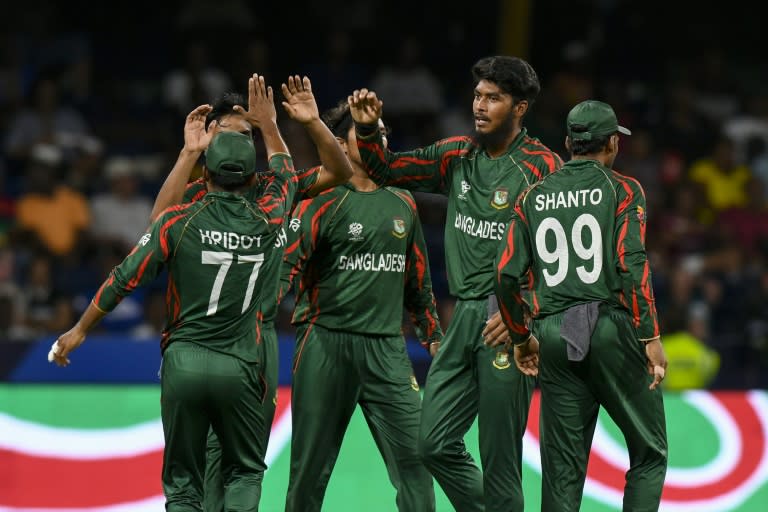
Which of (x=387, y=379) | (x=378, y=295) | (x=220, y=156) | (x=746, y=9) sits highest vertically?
(x=746, y=9)

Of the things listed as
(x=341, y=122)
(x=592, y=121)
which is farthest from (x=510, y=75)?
(x=341, y=122)

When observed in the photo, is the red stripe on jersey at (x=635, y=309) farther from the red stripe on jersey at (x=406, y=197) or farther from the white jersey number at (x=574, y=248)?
the red stripe on jersey at (x=406, y=197)

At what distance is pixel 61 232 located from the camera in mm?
12695

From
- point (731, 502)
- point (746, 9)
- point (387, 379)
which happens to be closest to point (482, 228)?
point (387, 379)

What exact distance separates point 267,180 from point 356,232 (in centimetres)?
70

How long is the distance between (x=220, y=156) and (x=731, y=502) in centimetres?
449

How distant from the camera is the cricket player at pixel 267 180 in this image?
6809mm

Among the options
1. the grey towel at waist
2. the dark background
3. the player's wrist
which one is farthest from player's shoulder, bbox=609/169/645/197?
the dark background

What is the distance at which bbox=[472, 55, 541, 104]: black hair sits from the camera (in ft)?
22.0

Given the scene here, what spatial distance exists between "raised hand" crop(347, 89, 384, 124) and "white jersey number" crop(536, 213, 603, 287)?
1059mm

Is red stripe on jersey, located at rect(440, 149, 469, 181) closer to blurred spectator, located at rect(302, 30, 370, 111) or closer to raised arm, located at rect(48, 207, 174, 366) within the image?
raised arm, located at rect(48, 207, 174, 366)

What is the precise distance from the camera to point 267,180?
267 inches

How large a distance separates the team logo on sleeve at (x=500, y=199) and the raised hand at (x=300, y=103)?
976mm

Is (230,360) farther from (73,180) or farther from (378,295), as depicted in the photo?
(73,180)
